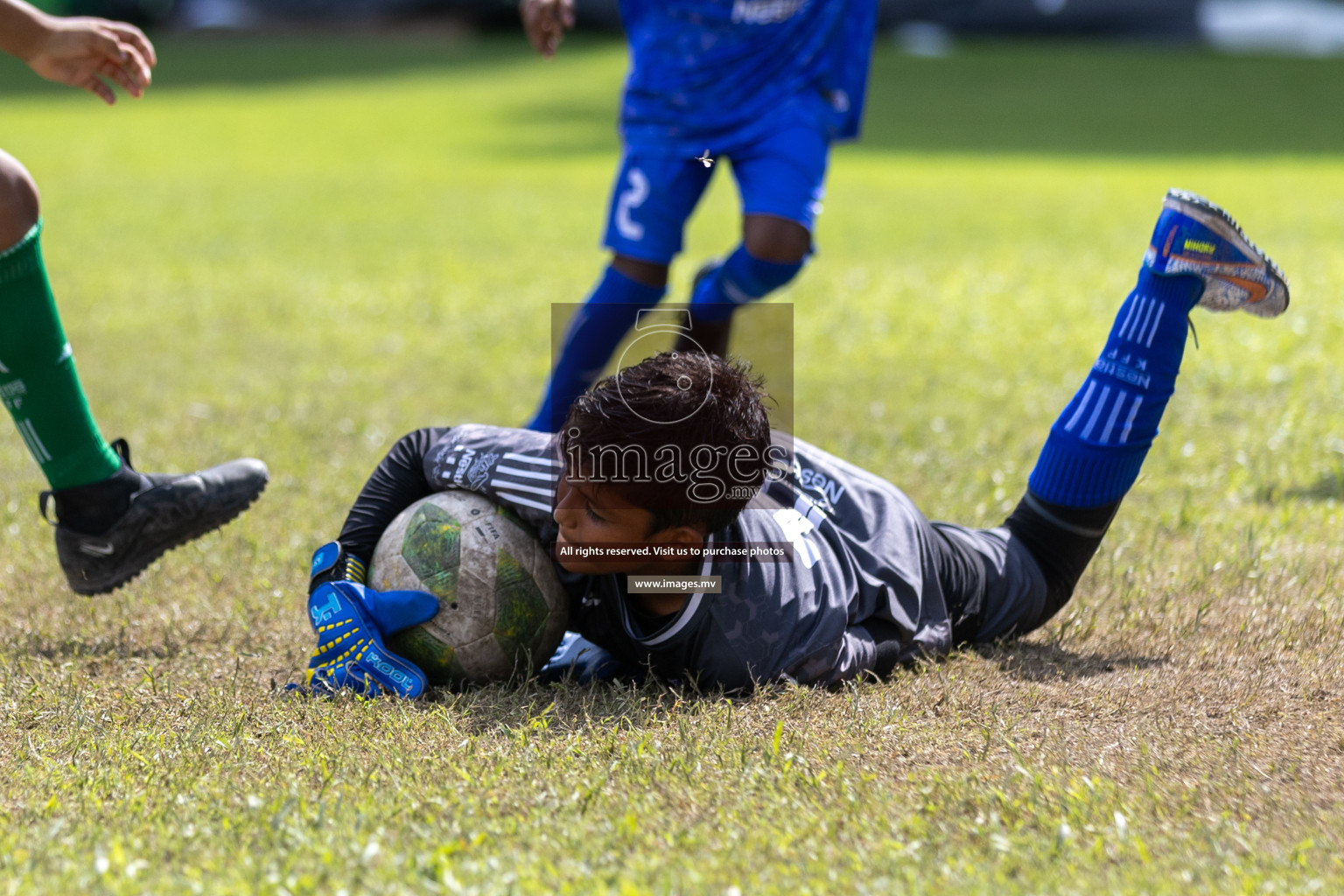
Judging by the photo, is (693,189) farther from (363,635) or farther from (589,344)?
(363,635)

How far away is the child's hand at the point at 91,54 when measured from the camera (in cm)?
363

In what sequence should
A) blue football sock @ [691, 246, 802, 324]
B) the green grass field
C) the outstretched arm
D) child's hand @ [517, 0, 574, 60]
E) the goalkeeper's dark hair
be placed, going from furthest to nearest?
blue football sock @ [691, 246, 802, 324] < child's hand @ [517, 0, 574, 60] < the outstretched arm < the goalkeeper's dark hair < the green grass field

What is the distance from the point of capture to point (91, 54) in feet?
12.1

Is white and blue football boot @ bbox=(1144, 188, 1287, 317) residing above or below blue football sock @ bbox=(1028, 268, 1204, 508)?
above

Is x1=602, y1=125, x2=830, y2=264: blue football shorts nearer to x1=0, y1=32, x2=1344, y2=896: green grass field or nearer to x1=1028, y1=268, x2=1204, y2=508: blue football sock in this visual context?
x1=0, y1=32, x2=1344, y2=896: green grass field

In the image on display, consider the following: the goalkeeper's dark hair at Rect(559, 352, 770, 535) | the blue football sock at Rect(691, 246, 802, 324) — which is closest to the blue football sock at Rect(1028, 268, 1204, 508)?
the goalkeeper's dark hair at Rect(559, 352, 770, 535)

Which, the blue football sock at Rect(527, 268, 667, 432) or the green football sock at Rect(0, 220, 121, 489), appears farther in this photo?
the blue football sock at Rect(527, 268, 667, 432)

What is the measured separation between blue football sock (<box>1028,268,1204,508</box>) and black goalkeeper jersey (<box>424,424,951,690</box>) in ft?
1.30

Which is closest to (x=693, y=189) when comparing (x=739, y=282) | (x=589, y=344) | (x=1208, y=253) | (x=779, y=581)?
(x=739, y=282)

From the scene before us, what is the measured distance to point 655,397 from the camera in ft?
9.39

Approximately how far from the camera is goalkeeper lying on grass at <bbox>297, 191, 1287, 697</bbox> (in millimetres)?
2906

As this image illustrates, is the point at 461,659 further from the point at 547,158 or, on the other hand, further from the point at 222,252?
the point at 547,158

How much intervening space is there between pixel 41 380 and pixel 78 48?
86 centimetres

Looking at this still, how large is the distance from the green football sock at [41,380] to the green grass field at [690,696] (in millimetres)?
452
